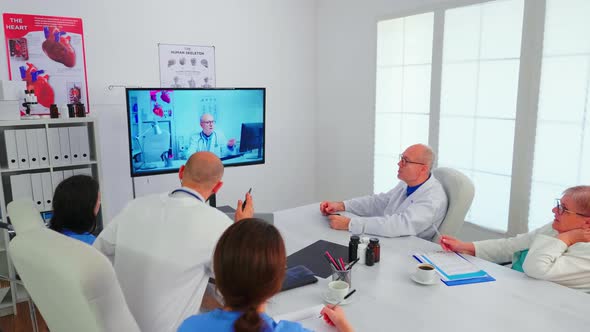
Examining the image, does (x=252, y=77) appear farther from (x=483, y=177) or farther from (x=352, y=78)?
(x=483, y=177)

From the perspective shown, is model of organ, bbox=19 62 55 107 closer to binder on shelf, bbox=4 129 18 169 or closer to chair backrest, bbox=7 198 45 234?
binder on shelf, bbox=4 129 18 169

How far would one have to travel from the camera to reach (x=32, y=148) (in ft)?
10.1

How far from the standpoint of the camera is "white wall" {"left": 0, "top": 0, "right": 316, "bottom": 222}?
3.64 meters

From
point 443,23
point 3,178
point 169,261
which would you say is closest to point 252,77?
point 443,23

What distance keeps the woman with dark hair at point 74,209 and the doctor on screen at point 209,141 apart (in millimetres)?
1527

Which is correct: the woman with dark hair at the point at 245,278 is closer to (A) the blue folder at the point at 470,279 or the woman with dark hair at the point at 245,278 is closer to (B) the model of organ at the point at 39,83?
(A) the blue folder at the point at 470,279

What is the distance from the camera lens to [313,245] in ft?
7.30

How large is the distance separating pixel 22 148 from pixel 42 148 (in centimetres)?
12

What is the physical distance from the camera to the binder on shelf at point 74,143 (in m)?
3.22

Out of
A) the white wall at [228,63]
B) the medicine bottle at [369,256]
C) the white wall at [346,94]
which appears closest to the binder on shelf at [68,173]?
the white wall at [228,63]

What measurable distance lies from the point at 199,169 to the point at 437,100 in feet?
8.26

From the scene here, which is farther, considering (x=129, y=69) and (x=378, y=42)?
(x=378, y=42)

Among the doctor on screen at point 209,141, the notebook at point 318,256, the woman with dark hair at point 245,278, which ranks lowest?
the notebook at point 318,256

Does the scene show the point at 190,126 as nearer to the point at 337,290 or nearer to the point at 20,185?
the point at 20,185
